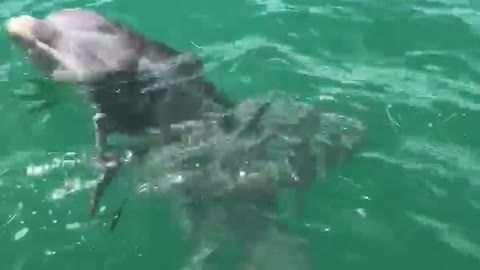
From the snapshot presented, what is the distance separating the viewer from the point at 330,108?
887cm

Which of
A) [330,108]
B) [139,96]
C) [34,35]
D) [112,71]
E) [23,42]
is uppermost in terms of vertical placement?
[34,35]

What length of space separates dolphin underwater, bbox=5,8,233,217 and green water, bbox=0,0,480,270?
20.3 inches

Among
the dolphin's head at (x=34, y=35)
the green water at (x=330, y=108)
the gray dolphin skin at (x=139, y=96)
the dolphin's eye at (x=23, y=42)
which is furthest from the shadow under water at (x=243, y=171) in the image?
the dolphin's eye at (x=23, y=42)

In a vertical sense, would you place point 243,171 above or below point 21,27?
below

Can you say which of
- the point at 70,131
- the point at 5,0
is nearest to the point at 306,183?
the point at 70,131

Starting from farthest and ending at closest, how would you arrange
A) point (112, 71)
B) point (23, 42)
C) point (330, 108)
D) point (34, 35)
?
point (330, 108), point (23, 42), point (34, 35), point (112, 71)

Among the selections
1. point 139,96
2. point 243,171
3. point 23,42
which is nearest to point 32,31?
point 23,42

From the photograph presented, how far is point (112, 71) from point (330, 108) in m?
2.88

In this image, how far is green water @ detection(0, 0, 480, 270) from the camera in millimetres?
6949

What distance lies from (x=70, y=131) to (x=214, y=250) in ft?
8.49

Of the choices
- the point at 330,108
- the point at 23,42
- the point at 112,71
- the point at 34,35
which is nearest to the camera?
the point at 112,71

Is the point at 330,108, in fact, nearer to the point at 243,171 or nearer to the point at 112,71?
the point at 243,171

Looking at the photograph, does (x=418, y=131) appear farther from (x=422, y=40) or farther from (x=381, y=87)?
(x=422, y=40)

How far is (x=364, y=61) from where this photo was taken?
10.1 metres
